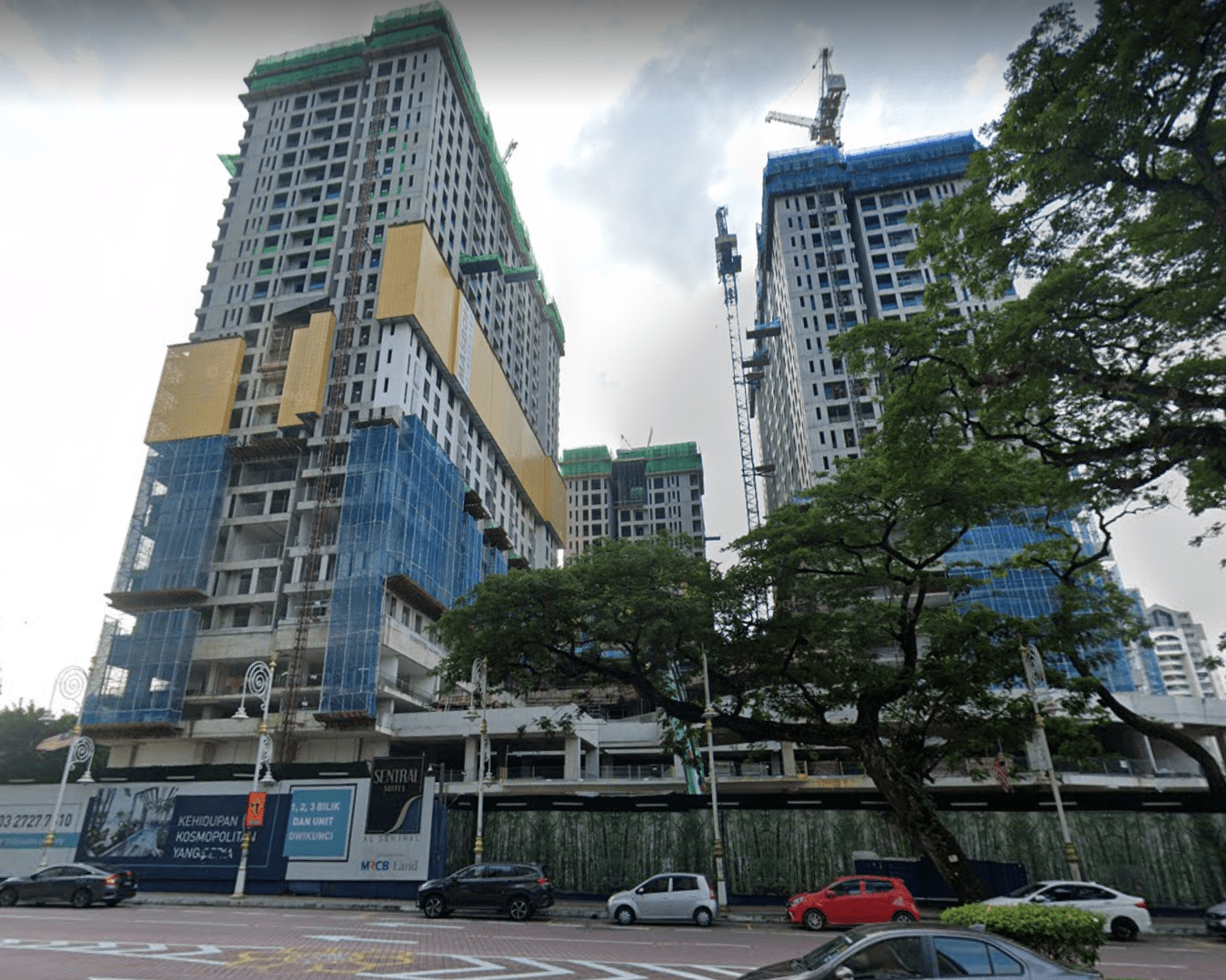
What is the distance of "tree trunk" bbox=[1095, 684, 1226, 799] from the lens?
2430 cm

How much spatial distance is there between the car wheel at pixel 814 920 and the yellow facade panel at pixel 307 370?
52.1 metres

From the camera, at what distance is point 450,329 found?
227ft

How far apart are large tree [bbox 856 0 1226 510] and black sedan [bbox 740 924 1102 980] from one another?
8.59m

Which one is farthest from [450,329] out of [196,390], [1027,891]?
[1027,891]

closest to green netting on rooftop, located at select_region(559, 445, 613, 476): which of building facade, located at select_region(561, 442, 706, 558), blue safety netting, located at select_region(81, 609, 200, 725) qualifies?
building facade, located at select_region(561, 442, 706, 558)

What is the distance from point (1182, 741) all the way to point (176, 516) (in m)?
62.7

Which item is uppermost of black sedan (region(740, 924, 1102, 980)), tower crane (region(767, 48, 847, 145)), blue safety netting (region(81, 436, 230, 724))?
tower crane (region(767, 48, 847, 145))

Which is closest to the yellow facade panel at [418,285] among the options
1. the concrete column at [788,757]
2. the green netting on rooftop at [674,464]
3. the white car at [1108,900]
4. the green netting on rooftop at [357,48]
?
the green netting on rooftop at [357,48]

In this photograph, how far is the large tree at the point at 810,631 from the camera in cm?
2059

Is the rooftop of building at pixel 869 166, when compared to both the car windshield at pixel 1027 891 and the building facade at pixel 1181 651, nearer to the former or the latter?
the car windshield at pixel 1027 891

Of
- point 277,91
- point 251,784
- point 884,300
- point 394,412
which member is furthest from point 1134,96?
point 277,91

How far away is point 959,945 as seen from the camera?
7789mm

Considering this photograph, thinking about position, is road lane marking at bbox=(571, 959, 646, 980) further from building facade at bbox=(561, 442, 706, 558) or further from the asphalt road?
building facade at bbox=(561, 442, 706, 558)

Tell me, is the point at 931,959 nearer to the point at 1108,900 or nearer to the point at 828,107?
the point at 1108,900
